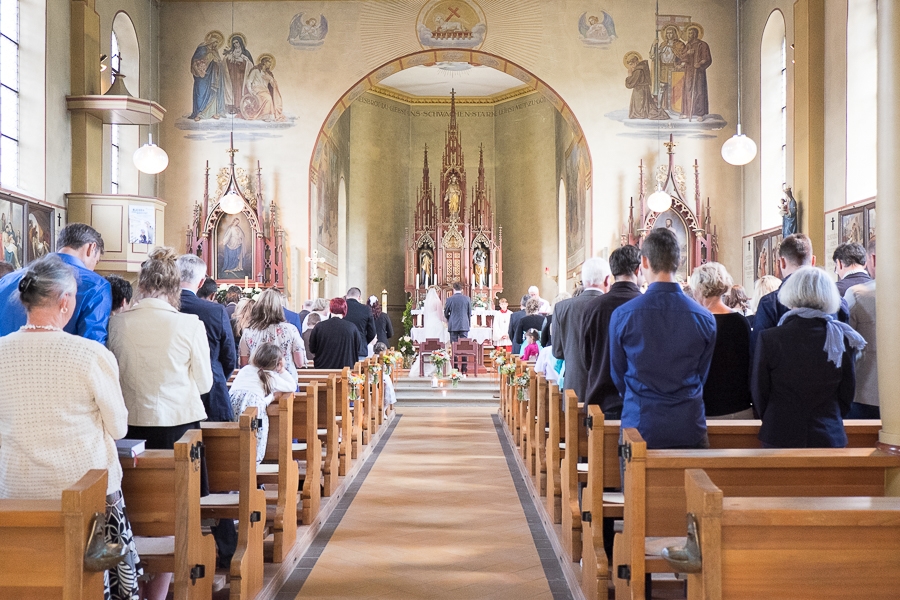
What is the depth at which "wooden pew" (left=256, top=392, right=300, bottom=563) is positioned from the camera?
15.1 feet

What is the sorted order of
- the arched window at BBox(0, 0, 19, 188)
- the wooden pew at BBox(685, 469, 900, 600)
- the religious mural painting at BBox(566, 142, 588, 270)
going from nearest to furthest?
the wooden pew at BBox(685, 469, 900, 600) < the arched window at BBox(0, 0, 19, 188) < the religious mural painting at BBox(566, 142, 588, 270)

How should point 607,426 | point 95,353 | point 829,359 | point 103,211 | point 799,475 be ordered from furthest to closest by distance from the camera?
1. point 103,211
2. point 607,426
3. point 829,359
4. point 799,475
5. point 95,353

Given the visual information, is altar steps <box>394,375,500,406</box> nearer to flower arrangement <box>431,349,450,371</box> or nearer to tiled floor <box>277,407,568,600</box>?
flower arrangement <box>431,349,450,371</box>

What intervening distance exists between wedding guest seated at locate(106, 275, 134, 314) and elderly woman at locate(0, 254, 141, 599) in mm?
1184

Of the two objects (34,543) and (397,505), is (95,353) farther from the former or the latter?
(397,505)

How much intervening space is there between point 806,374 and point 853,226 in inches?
302

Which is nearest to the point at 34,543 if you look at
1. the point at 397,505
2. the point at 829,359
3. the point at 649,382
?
the point at 649,382

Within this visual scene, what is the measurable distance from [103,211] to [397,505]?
25.6 ft

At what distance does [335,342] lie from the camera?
327 inches

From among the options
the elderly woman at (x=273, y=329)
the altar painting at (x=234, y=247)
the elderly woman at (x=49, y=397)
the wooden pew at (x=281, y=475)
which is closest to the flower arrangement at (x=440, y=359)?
the altar painting at (x=234, y=247)

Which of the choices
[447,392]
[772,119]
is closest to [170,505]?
[447,392]

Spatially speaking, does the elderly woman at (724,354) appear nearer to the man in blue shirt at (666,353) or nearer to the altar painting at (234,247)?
the man in blue shirt at (666,353)

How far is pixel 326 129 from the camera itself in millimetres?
15320

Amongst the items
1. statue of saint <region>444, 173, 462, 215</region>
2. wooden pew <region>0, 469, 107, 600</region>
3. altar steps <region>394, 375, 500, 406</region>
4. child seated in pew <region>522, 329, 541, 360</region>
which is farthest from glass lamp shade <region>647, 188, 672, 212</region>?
wooden pew <region>0, 469, 107, 600</region>
